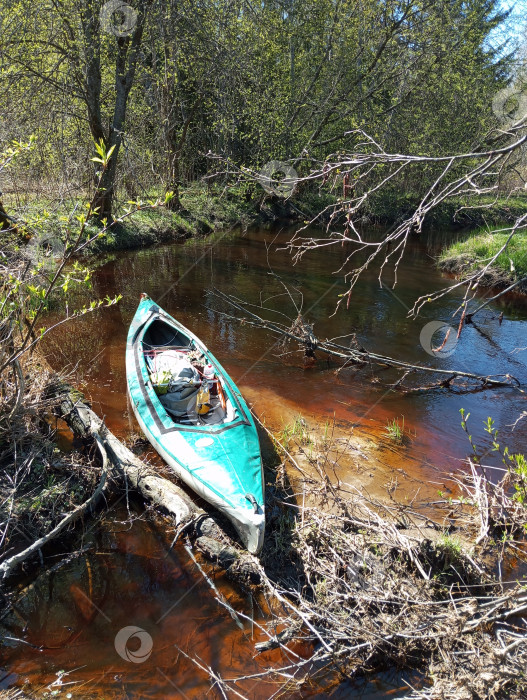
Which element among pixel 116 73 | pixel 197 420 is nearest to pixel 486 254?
pixel 197 420

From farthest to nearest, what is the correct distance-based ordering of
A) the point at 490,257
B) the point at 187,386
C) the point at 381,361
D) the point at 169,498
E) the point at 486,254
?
the point at 486,254 → the point at 490,257 → the point at 381,361 → the point at 187,386 → the point at 169,498

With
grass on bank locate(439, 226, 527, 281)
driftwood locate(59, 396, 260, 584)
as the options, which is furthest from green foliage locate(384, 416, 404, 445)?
grass on bank locate(439, 226, 527, 281)

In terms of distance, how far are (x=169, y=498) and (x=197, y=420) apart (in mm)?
1180

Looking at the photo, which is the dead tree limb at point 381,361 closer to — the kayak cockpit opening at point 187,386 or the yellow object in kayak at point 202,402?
the kayak cockpit opening at point 187,386

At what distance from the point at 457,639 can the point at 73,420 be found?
399cm

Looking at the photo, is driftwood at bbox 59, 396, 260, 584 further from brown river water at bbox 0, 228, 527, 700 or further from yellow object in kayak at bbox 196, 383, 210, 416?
yellow object in kayak at bbox 196, 383, 210, 416

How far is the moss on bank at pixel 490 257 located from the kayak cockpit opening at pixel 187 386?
8025 millimetres

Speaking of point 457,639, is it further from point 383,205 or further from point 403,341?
point 383,205

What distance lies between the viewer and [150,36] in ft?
39.5

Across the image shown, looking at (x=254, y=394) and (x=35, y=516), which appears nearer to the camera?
(x=35, y=516)

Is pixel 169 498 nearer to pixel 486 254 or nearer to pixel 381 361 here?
pixel 381 361

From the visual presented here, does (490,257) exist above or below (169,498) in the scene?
above

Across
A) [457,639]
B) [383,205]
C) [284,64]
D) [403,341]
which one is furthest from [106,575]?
[383,205]

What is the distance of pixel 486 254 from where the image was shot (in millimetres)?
12688
